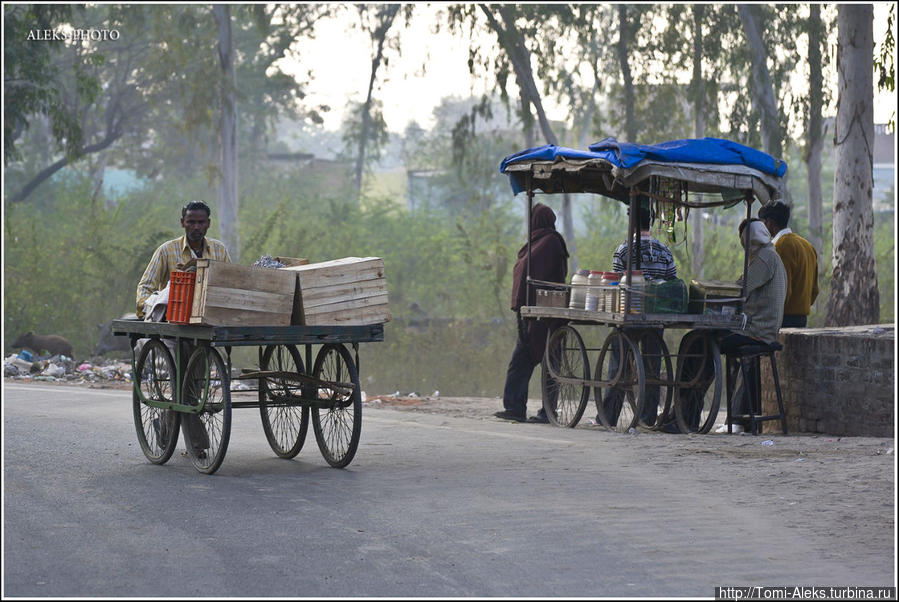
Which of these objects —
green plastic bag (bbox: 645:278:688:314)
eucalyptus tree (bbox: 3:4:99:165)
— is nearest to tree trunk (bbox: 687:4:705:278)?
eucalyptus tree (bbox: 3:4:99:165)

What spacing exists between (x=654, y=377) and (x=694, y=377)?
405 mm

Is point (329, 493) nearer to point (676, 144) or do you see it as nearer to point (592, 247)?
point (676, 144)

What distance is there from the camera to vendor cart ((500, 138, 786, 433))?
11.9 meters

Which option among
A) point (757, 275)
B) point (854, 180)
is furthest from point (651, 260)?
point (854, 180)

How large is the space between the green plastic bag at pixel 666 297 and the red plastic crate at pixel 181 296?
4.78 metres

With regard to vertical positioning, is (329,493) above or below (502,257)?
below

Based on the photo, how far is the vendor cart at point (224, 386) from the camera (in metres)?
9.09

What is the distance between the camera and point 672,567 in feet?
21.4

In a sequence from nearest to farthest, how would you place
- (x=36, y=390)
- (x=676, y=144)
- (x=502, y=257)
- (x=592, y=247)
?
(x=676, y=144)
(x=36, y=390)
(x=502, y=257)
(x=592, y=247)

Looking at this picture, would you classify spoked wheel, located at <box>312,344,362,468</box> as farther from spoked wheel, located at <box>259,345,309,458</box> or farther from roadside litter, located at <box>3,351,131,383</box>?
roadside litter, located at <box>3,351,131,383</box>

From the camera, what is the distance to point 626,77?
30.4m

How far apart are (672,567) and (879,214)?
53.6 m

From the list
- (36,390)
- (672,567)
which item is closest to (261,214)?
(36,390)

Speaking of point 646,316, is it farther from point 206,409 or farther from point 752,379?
point 206,409
